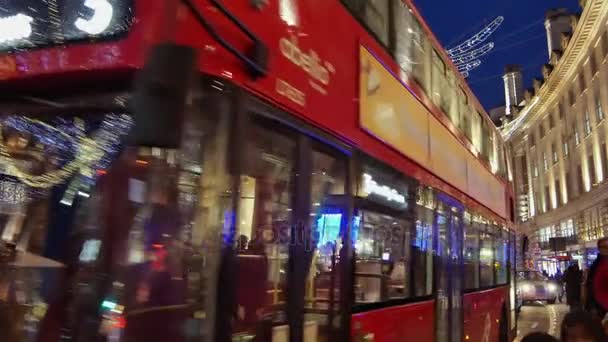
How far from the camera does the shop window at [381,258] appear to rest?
4.50 meters

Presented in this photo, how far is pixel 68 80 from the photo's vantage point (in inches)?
110

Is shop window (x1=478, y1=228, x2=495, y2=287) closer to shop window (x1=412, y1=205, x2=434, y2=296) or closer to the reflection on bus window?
the reflection on bus window

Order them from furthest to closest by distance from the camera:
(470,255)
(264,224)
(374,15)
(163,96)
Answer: (470,255) < (374,15) < (264,224) < (163,96)

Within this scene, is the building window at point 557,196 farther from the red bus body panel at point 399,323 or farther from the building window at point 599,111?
the red bus body panel at point 399,323

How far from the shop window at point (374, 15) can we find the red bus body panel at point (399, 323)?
241 cm

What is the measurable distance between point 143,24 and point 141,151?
59 cm

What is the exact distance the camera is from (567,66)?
41.6 meters

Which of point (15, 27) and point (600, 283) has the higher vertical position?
point (15, 27)

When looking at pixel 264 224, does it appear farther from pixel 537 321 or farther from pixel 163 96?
pixel 537 321

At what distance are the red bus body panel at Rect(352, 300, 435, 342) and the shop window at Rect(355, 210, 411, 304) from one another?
0.12m

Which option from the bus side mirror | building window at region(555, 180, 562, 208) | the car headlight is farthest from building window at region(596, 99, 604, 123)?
the bus side mirror

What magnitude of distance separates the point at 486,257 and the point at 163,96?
25.8 feet

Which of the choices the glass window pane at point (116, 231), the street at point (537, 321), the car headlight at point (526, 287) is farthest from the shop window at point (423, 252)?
the car headlight at point (526, 287)

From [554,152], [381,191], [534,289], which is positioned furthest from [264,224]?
[554,152]
